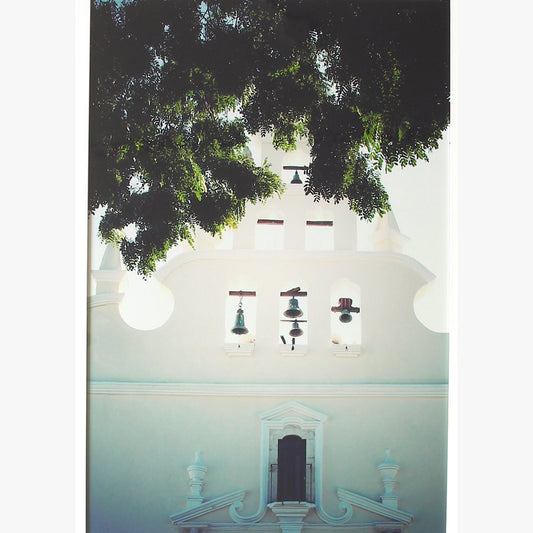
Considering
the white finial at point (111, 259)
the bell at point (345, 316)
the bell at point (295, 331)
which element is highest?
the white finial at point (111, 259)

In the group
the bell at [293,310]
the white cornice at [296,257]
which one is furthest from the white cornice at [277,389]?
the white cornice at [296,257]

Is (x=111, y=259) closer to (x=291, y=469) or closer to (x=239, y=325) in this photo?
(x=239, y=325)

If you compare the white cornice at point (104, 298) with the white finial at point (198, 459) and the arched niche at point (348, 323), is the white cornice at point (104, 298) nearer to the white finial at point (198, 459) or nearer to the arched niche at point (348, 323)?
the white finial at point (198, 459)

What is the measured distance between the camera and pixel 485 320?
9.41 ft

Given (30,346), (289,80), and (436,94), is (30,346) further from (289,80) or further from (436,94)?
(436,94)

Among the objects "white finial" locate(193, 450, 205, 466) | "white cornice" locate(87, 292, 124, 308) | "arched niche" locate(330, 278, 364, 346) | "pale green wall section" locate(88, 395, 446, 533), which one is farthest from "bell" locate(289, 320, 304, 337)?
"white cornice" locate(87, 292, 124, 308)

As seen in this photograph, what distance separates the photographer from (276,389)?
2916 millimetres

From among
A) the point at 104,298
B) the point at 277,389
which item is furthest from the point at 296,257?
the point at 104,298

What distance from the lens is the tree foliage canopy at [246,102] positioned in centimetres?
295

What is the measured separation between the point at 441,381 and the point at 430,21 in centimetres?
163

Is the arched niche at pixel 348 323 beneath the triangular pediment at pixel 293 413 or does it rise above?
above

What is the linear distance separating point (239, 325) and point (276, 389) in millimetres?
329

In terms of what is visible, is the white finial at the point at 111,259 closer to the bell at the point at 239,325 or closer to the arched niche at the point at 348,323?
the bell at the point at 239,325

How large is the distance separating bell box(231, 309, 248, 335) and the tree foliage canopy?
1.32 ft
